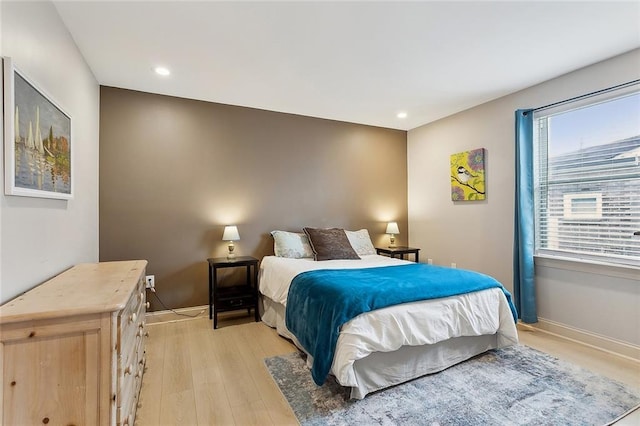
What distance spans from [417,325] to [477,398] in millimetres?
564

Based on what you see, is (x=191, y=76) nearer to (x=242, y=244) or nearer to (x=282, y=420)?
(x=242, y=244)

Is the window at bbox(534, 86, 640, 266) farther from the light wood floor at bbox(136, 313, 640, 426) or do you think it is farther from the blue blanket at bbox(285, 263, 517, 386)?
the blue blanket at bbox(285, 263, 517, 386)

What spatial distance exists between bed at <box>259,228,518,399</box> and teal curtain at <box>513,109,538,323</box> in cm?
76

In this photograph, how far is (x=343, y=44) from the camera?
2.37 m

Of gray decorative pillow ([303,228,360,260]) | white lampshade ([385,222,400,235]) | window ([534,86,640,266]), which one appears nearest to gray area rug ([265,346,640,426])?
window ([534,86,640,266])

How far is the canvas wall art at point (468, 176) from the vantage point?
3681mm

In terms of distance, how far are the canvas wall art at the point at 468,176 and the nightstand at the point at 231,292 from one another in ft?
8.89

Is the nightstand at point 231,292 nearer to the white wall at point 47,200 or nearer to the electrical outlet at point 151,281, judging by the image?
the electrical outlet at point 151,281

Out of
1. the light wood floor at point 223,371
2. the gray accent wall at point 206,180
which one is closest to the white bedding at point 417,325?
the light wood floor at point 223,371

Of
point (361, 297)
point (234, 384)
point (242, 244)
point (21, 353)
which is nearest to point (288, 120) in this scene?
point (242, 244)

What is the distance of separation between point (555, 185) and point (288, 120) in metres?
3.10

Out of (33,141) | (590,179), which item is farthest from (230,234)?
(590,179)

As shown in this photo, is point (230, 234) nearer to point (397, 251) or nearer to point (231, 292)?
point (231, 292)

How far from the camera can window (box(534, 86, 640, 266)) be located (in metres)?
2.54
